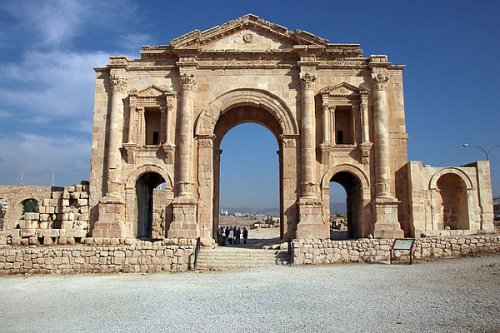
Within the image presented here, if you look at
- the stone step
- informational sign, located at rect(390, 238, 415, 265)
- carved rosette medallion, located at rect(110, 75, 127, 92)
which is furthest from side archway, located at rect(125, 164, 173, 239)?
informational sign, located at rect(390, 238, 415, 265)

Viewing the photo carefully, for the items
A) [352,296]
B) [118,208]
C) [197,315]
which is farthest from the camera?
[118,208]

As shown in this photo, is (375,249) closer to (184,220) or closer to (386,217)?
(386,217)

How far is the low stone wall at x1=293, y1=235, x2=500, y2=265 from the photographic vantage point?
14.9 metres

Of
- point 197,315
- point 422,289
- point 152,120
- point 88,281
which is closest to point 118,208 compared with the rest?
point 152,120

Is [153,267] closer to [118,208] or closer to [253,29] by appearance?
[118,208]

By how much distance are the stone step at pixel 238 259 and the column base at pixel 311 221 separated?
1492 mm

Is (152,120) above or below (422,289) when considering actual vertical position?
above

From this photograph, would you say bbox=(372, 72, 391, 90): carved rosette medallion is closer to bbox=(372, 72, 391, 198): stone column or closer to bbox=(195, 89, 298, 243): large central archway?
bbox=(372, 72, 391, 198): stone column

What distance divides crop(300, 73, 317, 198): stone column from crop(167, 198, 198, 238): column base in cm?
473

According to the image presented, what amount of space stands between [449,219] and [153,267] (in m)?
13.2

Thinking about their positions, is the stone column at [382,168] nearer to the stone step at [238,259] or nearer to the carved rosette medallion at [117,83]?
the stone step at [238,259]

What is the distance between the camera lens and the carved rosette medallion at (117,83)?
19.1 m

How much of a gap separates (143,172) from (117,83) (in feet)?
13.9

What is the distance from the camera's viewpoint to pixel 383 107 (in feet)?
61.4
